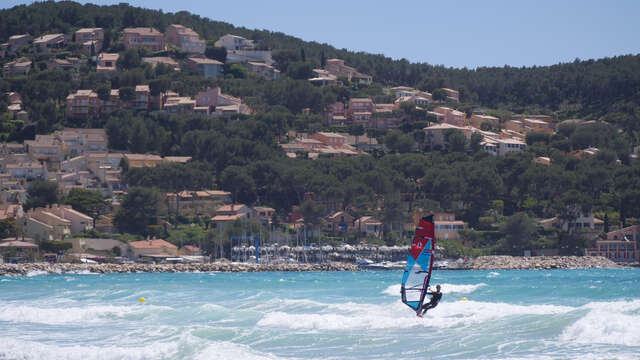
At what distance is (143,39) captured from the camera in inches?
5871

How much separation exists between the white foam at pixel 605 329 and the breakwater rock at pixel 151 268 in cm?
5693

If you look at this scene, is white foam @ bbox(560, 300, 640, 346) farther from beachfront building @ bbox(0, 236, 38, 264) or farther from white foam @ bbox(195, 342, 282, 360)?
beachfront building @ bbox(0, 236, 38, 264)

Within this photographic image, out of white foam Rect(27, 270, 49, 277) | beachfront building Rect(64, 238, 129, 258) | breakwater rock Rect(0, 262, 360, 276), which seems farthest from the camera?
beachfront building Rect(64, 238, 129, 258)

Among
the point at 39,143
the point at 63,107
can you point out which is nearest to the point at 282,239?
the point at 39,143

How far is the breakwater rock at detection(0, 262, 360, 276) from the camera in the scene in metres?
74.4

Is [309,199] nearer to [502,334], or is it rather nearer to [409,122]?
[409,122]

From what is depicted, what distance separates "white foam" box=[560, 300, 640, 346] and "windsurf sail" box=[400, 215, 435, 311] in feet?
12.1

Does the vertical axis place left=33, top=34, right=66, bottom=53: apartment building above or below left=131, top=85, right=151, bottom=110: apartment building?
above

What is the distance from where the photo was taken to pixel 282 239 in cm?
9350

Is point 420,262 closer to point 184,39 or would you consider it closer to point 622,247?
point 622,247

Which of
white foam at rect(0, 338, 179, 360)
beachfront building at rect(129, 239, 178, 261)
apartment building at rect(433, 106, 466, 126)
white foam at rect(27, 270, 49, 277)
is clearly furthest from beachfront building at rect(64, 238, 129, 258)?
white foam at rect(0, 338, 179, 360)

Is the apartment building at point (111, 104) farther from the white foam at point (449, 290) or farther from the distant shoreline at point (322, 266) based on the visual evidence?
the white foam at point (449, 290)

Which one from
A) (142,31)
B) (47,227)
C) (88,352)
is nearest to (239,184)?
(47,227)

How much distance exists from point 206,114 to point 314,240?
114ft
